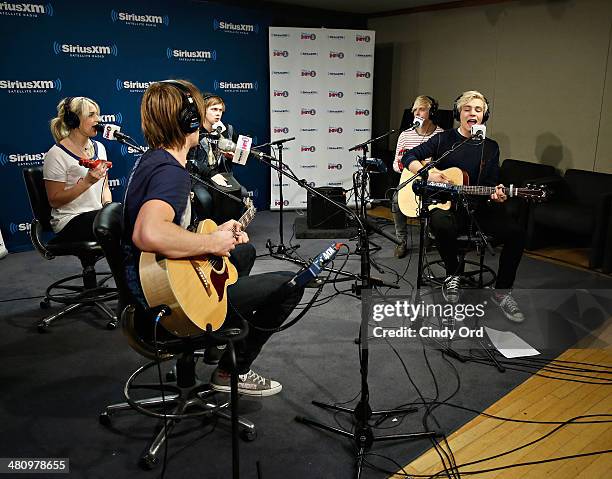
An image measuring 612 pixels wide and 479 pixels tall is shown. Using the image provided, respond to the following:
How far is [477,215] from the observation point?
12.1 ft

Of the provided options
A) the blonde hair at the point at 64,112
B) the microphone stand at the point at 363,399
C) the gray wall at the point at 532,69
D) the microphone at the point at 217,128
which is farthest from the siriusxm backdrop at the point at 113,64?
the microphone stand at the point at 363,399

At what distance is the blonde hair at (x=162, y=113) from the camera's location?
6.76 ft

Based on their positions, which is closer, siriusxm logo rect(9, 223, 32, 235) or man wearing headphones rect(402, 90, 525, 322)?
man wearing headphones rect(402, 90, 525, 322)

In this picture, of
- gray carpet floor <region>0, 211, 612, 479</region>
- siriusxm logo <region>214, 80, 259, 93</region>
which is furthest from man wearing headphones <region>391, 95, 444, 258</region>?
siriusxm logo <region>214, 80, 259, 93</region>

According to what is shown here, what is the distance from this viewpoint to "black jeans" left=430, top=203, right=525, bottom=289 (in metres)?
3.53

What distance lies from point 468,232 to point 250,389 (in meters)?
1.78

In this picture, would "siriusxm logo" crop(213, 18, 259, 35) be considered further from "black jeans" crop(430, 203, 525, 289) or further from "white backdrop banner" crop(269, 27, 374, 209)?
"black jeans" crop(430, 203, 525, 289)

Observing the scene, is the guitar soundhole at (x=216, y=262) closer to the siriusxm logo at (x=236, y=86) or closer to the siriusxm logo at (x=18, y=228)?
the siriusxm logo at (x=18, y=228)

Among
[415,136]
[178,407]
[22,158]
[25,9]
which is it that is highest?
[25,9]

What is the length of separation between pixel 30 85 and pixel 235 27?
7.75 feet

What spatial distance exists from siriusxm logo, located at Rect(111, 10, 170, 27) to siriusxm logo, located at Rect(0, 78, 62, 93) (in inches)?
34.6

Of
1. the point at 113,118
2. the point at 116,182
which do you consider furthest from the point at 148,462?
the point at 113,118

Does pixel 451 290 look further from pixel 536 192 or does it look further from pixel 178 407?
pixel 178 407

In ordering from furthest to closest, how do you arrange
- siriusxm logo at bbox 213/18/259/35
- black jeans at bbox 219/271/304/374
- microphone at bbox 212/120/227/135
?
1. siriusxm logo at bbox 213/18/259/35
2. microphone at bbox 212/120/227/135
3. black jeans at bbox 219/271/304/374
